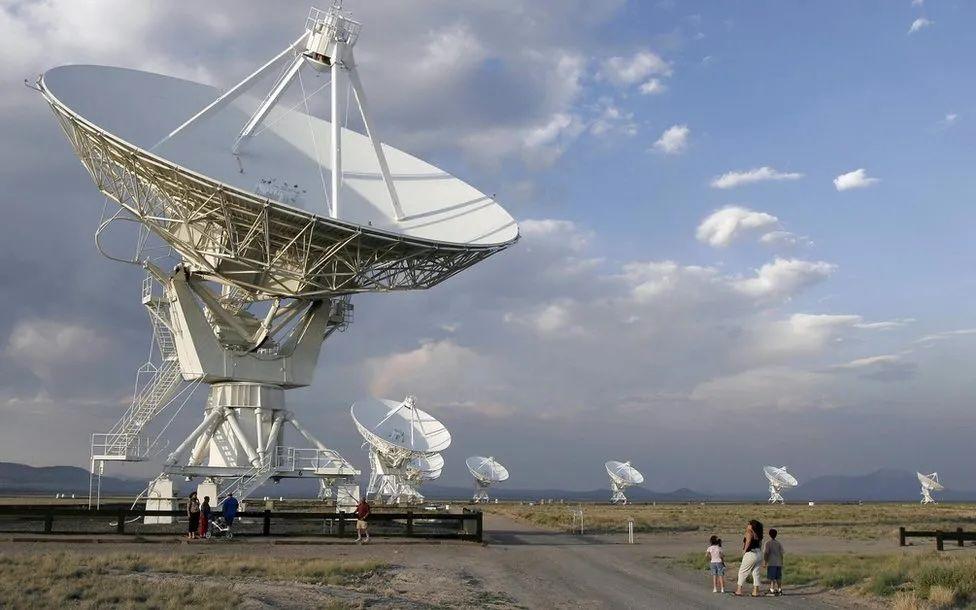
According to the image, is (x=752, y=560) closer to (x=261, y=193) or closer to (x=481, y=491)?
(x=261, y=193)

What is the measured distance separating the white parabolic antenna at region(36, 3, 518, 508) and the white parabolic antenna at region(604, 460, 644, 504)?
54770 millimetres

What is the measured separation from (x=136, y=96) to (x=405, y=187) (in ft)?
29.6

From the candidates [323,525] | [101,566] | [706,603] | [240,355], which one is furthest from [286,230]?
[706,603]

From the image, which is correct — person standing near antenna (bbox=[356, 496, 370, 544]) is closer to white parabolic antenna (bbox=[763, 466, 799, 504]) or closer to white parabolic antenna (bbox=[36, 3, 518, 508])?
white parabolic antenna (bbox=[36, 3, 518, 508])

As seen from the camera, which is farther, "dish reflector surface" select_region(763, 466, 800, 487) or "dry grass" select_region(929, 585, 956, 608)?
"dish reflector surface" select_region(763, 466, 800, 487)

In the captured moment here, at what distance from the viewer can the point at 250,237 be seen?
2523 centimetres

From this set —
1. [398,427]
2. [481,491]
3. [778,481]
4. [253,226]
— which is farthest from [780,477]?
[253,226]

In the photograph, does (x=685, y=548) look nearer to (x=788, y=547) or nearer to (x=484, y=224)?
(x=788, y=547)

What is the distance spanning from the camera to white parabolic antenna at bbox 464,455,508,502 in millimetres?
71938

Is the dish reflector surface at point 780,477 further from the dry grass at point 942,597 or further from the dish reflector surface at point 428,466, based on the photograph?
the dry grass at point 942,597

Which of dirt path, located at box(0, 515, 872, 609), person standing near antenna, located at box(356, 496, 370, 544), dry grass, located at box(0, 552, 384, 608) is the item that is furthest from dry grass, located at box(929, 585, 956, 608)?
person standing near antenna, located at box(356, 496, 370, 544)

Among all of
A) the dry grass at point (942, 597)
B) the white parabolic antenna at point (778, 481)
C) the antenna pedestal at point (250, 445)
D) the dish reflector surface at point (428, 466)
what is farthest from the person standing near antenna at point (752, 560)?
the white parabolic antenna at point (778, 481)

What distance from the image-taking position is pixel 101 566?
1523 centimetres

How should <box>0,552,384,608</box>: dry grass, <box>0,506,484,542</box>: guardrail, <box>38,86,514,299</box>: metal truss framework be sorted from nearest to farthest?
1. <box>0,552,384,608</box>: dry grass
2. <box>0,506,484,542</box>: guardrail
3. <box>38,86,514,299</box>: metal truss framework
